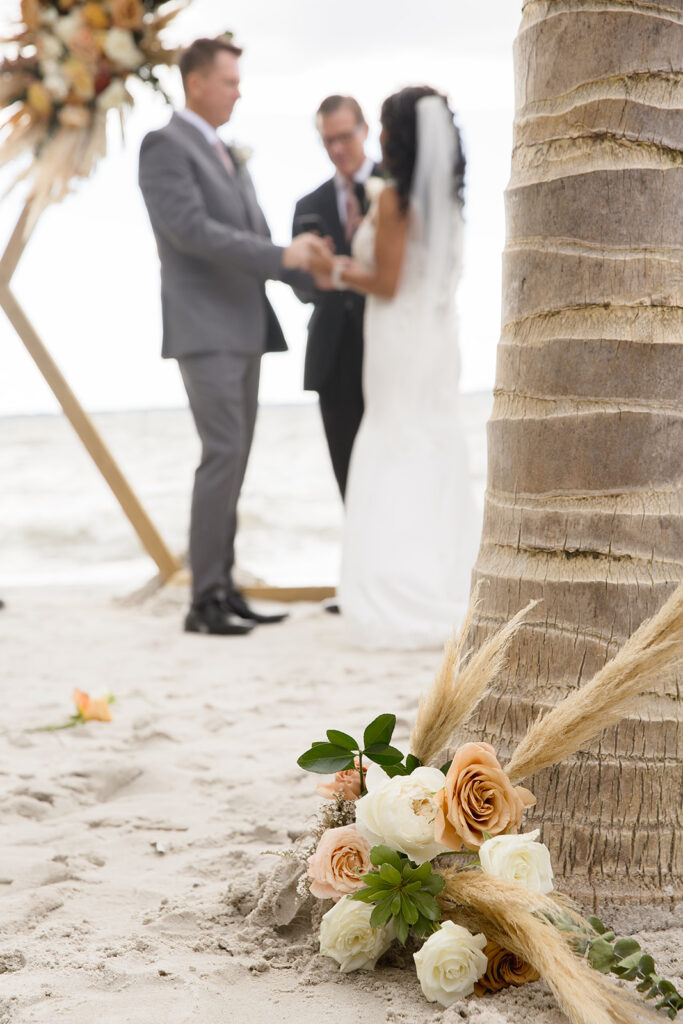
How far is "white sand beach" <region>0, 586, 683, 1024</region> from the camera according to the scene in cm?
102

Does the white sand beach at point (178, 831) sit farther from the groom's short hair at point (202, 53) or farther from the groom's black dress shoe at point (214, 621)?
the groom's short hair at point (202, 53)

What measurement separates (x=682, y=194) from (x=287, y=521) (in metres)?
10.8

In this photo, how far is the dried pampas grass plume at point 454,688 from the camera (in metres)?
1.05

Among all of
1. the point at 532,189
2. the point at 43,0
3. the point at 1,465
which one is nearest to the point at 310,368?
the point at 43,0

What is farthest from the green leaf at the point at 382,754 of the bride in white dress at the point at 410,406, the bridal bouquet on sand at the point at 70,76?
the bridal bouquet on sand at the point at 70,76

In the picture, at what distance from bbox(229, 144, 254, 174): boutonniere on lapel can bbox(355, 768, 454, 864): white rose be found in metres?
3.43

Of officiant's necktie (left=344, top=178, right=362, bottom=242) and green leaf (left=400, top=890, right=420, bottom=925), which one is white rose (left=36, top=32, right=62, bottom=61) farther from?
green leaf (left=400, top=890, right=420, bottom=925)

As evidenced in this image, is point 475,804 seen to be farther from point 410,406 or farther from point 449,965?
point 410,406

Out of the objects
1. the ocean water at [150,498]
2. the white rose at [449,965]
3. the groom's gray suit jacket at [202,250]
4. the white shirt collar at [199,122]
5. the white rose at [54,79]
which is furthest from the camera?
the ocean water at [150,498]

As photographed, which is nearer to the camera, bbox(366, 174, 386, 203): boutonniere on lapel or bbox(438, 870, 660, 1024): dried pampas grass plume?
bbox(438, 870, 660, 1024): dried pampas grass plume

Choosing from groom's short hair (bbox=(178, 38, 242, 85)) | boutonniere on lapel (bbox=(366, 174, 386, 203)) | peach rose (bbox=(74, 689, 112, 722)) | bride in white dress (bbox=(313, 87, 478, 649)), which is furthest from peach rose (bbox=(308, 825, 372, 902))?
groom's short hair (bbox=(178, 38, 242, 85))

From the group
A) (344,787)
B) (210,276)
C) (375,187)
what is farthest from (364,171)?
(344,787)

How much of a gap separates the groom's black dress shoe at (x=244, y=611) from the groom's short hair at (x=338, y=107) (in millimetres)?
2037

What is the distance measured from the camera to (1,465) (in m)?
16.4
